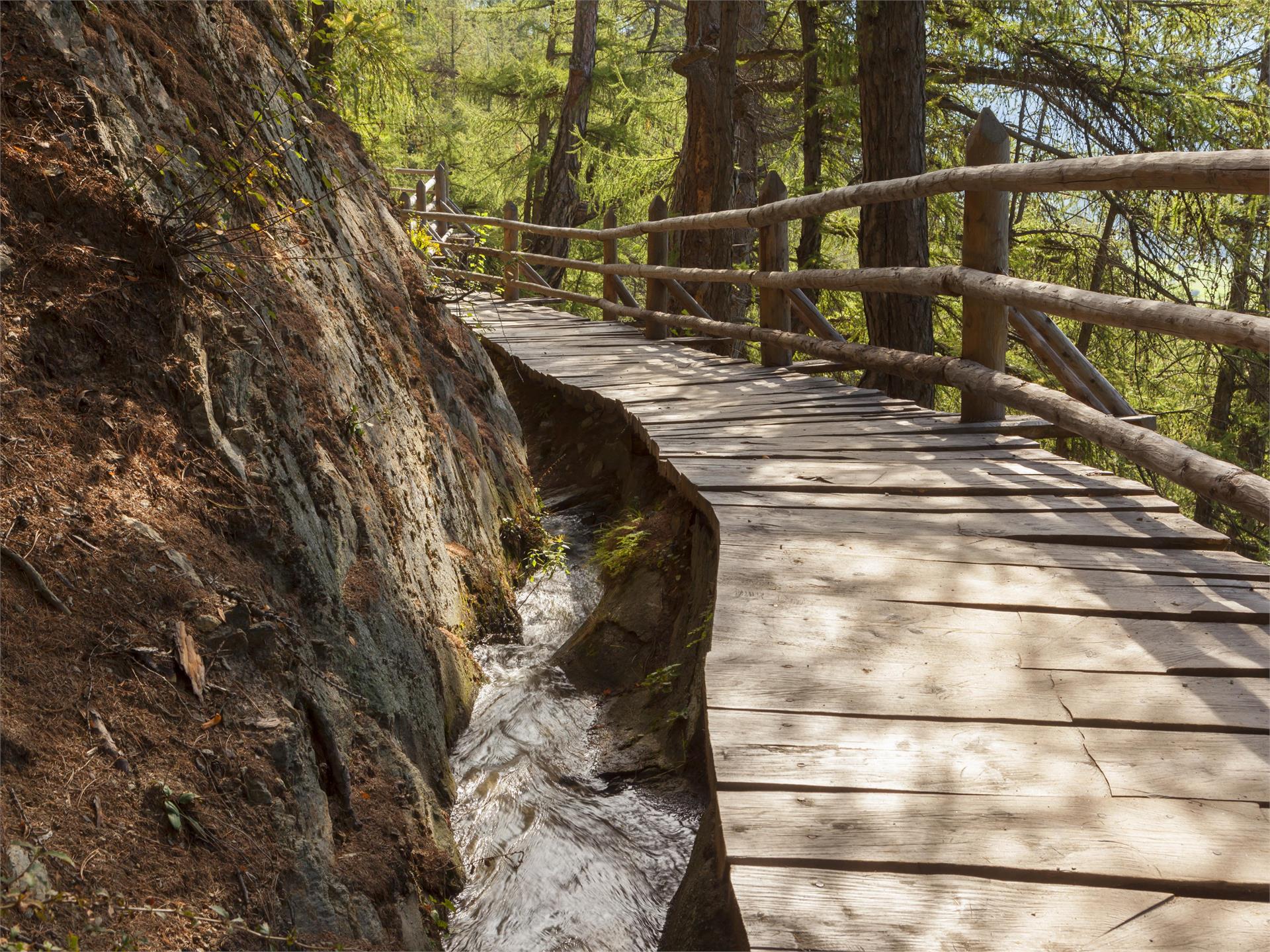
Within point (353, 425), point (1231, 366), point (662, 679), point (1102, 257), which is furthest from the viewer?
point (1231, 366)

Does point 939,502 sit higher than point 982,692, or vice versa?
point 939,502

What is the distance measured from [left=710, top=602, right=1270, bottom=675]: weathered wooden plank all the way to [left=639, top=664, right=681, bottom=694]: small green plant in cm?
104

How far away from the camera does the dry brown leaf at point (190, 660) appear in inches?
91.6

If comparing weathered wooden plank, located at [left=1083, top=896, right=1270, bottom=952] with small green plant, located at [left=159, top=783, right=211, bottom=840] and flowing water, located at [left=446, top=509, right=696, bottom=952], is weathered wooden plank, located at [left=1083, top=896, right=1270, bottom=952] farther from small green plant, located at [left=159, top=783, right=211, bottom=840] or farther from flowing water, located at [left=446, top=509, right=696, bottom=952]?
small green plant, located at [left=159, top=783, right=211, bottom=840]

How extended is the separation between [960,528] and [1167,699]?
133 cm

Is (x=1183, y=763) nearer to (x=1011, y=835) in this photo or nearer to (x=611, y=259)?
(x=1011, y=835)

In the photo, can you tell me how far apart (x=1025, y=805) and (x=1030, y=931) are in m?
0.41

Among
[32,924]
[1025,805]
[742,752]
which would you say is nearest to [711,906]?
[742,752]

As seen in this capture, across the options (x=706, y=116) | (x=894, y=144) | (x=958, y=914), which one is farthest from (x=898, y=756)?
(x=706, y=116)

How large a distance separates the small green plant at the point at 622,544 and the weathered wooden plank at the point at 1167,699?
298cm

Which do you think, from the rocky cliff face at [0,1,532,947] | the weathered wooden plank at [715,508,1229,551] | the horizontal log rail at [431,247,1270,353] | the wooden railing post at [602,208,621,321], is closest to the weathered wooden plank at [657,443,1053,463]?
the horizontal log rail at [431,247,1270,353]

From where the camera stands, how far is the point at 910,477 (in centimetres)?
456

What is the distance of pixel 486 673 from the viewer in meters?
4.73

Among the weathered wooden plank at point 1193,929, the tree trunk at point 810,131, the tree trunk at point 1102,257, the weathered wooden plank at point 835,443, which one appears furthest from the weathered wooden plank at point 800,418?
the tree trunk at point 1102,257
